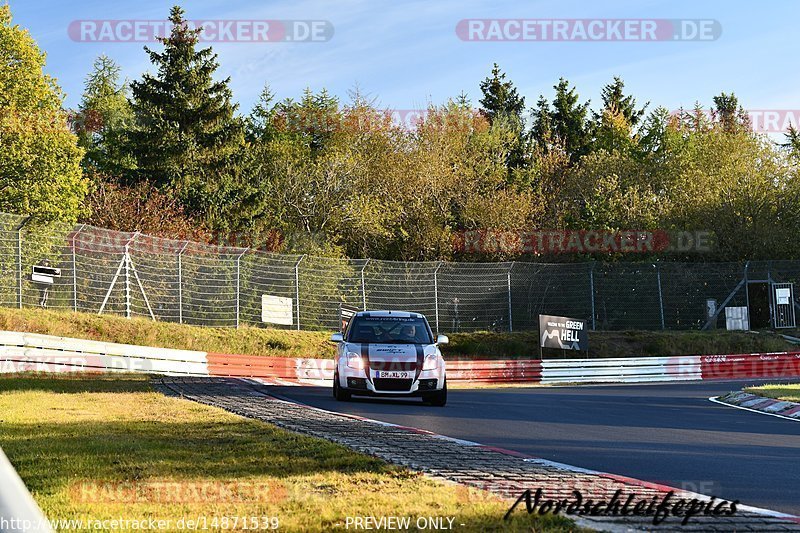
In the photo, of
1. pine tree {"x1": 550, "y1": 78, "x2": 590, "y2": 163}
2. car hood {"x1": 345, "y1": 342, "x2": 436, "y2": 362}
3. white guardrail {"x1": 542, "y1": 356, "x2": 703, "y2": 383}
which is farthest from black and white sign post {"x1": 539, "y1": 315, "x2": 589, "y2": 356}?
pine tree {"x1": 550, "y1": 78, "x2": 590, "y2": 163}

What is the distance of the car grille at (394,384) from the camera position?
17234 millimetres

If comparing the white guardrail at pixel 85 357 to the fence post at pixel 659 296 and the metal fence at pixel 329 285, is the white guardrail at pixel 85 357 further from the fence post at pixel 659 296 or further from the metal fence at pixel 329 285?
the fence post at pixel 659 296

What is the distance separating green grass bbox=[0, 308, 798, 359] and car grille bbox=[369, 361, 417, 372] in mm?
12662

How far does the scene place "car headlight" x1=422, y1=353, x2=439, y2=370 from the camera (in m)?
17.4

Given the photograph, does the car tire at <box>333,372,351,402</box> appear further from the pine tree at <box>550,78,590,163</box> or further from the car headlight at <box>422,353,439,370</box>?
the pine tree at <box>550,78,590,163</box>

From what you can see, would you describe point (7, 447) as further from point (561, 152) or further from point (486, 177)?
point (561, 152)

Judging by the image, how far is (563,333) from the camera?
34.0m

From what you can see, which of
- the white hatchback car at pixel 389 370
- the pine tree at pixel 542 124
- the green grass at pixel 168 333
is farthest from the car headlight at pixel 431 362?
the pine tree at pixel 542 124

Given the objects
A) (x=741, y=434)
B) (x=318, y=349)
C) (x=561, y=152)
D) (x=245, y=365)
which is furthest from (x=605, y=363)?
(x=561, y=152)

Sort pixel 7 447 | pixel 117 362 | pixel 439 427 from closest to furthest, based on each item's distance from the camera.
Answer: pixel 7 447 → pixel 439 427 → pixel 117 362

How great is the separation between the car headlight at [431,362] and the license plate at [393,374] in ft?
1.14

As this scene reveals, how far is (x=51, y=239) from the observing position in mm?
27297

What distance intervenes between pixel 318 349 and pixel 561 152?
3998cm

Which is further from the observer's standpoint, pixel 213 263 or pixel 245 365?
pixel 213 263
